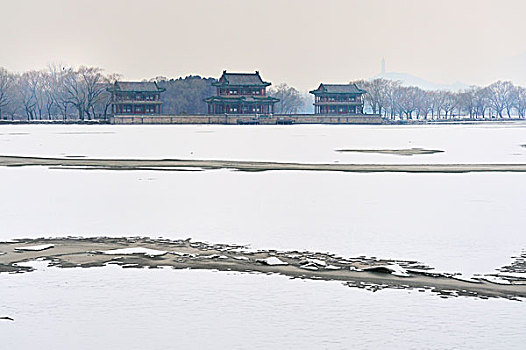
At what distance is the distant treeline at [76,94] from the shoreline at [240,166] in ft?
321

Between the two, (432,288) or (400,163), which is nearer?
(432,288)

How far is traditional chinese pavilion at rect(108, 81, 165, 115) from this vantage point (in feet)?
403

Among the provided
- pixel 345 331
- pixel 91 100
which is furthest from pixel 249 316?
pixel 91 100

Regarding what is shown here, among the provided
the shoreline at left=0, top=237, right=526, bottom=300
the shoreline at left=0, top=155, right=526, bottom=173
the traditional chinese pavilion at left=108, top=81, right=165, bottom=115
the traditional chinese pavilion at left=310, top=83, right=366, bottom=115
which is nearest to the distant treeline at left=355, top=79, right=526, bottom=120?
the traditional chinese pavilion at left=310, top=83, right=366, bottom=115

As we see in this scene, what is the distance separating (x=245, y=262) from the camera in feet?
35.2

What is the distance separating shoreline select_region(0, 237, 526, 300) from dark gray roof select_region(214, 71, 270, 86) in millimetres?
114129

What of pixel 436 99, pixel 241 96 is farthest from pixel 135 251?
pixel 436 99

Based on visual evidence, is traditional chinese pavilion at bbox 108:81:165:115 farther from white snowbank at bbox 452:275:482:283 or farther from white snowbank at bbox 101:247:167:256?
white snowbank at bbox 452:275:482:283

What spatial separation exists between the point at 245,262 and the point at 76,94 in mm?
135807

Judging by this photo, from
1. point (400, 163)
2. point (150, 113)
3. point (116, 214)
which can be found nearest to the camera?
point (116, 214)

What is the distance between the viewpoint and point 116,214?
611 inches

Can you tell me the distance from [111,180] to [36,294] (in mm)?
13836

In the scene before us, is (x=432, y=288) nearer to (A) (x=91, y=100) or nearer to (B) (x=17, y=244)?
(B) (x=17, y=244)

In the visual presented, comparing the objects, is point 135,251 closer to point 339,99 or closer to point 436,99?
point 339,99
